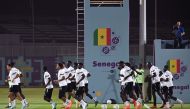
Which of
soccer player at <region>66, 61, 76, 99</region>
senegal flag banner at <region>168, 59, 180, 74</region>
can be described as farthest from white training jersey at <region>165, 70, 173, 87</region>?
soccer player at <region>66, 61, 76, 99</region>

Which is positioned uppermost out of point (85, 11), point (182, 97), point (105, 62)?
point (85, 11)

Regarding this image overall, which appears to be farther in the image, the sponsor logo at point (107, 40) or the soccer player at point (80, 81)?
the sponsor logo at point (107, 40)

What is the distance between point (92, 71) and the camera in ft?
113

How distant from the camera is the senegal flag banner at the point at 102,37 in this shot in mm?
34062

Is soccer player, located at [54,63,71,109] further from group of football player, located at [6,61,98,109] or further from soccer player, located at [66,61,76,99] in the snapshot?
soccer player, located at [66,61,76,99]

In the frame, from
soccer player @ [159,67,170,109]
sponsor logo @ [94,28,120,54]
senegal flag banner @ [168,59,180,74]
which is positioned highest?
sponsor logo @ [94,28,120,54]

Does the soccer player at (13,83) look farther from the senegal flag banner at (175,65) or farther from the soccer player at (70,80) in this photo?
the senegal flag banner at (175,65)

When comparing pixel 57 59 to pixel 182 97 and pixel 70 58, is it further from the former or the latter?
pixel 182 97

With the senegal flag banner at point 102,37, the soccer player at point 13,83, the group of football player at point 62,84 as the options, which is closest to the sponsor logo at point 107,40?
the senegal flag banner at point 102,37

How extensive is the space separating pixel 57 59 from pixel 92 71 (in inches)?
948

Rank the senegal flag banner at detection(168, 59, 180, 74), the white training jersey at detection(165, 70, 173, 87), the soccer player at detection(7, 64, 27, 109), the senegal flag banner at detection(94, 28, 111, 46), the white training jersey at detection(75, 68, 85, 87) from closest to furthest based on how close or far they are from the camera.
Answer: the soccer player at detection(7, 64, 27, 109), the white training jersey at detection(75, 68, 85, 87), the white training jersey at detection(165, 70, 173, 87), the senegal flag banner at detection(94, 28, 111, 46), the senegal flag banner at detection(168, 59, 180, 74)

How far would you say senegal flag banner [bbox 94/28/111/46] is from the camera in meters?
34.1

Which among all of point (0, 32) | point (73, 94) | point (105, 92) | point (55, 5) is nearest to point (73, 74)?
point (73, 94)

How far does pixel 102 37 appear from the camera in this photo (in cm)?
3441
